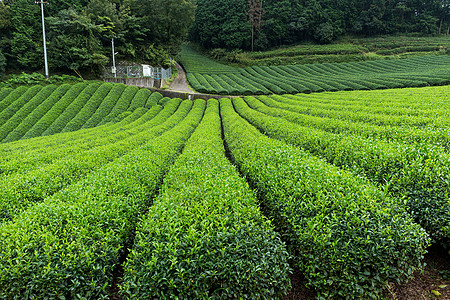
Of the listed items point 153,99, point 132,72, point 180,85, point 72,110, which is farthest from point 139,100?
point 180,85

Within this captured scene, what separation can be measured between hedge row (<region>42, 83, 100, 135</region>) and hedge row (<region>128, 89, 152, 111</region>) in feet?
15.0

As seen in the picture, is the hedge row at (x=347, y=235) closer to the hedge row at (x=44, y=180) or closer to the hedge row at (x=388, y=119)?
the hedge row at (x=44, y=180)

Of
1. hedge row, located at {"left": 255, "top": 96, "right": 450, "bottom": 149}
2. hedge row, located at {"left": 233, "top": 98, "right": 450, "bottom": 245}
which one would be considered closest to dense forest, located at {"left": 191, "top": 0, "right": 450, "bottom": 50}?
hedge row, located at {"left": 255, "top": 96, "right": 450, "bottom": 149}

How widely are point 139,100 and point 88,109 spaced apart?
5.39 metres

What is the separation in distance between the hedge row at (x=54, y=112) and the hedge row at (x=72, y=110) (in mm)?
458

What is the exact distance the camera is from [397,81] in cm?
2975

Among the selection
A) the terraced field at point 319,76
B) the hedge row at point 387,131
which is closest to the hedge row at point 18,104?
the terraced field at point 319,76

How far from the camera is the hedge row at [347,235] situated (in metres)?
3.36

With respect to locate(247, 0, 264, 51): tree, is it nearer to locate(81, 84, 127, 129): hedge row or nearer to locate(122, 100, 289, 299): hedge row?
locate(81, 84, 127, 129): hedge row

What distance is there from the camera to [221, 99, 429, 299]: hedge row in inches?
132

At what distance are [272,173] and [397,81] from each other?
112 feet

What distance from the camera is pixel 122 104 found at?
2395cm

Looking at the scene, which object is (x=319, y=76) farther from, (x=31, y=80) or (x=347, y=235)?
(x=31, y=80)

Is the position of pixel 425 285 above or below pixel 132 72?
below
